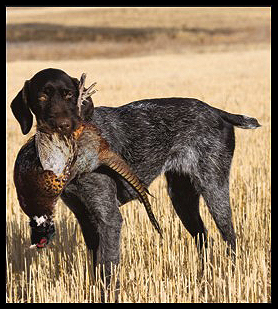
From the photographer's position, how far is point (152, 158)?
531 centimetres

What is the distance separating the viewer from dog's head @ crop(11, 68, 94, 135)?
419 centimetres

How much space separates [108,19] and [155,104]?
50.5 m

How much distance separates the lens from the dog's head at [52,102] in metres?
4.19

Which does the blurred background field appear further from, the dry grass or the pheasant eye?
the pheasant eye

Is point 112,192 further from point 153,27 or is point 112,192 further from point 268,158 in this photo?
point 153,27

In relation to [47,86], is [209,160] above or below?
below

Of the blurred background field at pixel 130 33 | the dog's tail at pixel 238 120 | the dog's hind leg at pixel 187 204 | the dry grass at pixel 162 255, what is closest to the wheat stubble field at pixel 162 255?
→ the dry grass at pixel 162 255

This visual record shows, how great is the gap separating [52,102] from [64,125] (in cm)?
22

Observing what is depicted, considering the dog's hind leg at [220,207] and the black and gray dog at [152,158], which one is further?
the dog's hind leg at [220,207]

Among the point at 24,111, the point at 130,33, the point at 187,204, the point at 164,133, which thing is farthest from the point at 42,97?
the point at 130,33

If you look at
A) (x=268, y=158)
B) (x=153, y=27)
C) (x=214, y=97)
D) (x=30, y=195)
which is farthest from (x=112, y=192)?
(x=153, y=27)

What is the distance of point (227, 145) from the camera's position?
5613mm

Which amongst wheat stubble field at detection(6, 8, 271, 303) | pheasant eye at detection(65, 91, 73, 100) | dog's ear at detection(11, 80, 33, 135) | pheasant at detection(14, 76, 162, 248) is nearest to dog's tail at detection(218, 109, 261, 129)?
wheat stubble field at detection(6, 8, 271, 303)

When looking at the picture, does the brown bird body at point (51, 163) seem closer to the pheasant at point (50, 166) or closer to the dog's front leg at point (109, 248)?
the pheasant at point (50, 166)
